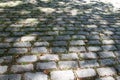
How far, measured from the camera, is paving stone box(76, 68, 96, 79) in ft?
10.7

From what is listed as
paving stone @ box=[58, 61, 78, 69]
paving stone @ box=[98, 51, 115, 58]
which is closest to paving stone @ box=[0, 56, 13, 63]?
paving stone @ box=[58, 61, 78, 69]

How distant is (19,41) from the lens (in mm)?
4375

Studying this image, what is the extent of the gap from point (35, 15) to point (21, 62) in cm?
296

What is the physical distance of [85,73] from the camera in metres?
3.32

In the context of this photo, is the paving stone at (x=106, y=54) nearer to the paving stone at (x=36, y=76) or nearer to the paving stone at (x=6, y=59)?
the paving stone at (x=36, y=76)

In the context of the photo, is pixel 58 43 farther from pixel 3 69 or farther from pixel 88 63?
pixel 3 69

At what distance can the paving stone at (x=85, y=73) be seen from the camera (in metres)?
3.26

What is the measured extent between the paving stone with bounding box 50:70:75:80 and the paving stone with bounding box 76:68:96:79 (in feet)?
0.39

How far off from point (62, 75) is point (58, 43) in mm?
1245

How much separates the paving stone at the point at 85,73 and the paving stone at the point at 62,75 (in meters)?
0.12

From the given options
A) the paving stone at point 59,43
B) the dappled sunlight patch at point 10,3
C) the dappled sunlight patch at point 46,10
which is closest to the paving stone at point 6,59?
the paving stone at point 59,43

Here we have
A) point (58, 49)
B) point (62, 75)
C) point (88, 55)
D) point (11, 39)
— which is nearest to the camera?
point (62, 75)

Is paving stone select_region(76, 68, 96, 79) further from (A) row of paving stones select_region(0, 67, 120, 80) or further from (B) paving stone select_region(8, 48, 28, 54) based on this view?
(B) paving stone select_region(8, 48, 28, 54)

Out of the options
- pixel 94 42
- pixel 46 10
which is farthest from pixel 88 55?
pixel 46 10
